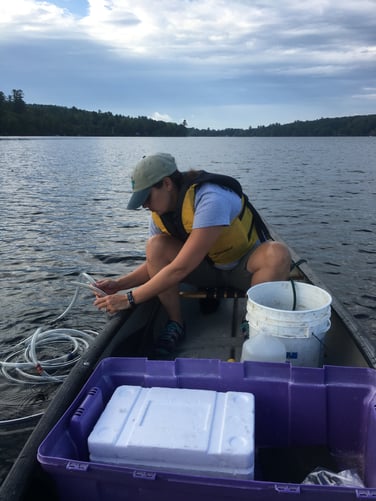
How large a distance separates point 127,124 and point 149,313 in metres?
148

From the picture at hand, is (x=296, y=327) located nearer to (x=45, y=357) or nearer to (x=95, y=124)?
(x=45, y=357)

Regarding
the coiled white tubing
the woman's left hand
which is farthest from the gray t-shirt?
the coiled white tubing

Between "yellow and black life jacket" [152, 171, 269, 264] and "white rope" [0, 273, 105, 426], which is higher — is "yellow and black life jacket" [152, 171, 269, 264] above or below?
above

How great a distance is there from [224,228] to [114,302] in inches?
40.7

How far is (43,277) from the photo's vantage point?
8695 millimetres

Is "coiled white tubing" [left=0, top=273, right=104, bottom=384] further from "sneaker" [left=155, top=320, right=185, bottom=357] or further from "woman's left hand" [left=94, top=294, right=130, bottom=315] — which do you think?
"sneaker" [left=155, top=320, right=185, bottom=357]

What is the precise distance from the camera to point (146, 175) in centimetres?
325

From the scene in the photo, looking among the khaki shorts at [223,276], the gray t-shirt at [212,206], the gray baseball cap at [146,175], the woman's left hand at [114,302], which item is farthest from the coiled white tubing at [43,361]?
the gray t-shirt at [212,206]

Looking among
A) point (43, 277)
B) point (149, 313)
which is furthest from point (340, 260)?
point (149, 313)

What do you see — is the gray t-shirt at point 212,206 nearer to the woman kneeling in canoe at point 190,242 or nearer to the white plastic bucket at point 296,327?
the woman kneeling in canoe at point 190,242

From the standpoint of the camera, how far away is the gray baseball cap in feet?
10.7

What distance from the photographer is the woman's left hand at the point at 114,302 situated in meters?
3.63

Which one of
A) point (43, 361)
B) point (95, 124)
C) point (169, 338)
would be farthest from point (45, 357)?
point (95, 124)

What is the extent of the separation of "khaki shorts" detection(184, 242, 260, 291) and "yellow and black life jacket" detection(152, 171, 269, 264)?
0.26 ft
